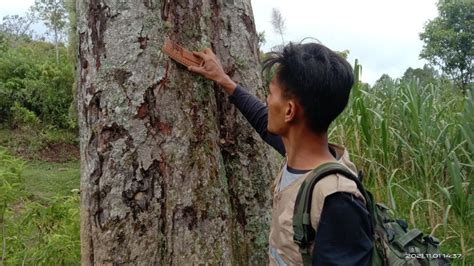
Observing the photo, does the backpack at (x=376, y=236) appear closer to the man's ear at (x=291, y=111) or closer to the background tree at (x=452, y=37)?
the man's ear at (x=291, y=111)

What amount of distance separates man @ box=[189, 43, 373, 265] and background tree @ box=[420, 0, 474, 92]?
55.3ft

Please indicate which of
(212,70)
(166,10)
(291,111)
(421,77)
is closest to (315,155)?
(291,111)

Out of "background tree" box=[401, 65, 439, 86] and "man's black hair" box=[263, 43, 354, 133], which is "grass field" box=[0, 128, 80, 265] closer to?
"man's black hair" box=[263, 43, 354, 133]

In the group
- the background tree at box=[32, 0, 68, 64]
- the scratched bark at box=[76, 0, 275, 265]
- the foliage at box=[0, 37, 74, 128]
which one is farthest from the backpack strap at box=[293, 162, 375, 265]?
the background tree at box=[32, 0, 68, 64]

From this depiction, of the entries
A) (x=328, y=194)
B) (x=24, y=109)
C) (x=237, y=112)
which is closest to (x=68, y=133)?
(x=24, y=109)

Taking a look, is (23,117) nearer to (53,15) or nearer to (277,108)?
(53,15)

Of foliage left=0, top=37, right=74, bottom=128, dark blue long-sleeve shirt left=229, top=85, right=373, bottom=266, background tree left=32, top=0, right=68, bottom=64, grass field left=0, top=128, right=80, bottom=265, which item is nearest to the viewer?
dark blue long-sleeve shirt left=229, top=85, right=373, bottom=266

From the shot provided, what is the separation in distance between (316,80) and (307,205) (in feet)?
0.98

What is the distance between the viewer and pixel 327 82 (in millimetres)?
1305

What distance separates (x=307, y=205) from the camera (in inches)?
49.7

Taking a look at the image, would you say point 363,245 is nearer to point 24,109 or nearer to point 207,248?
point 207,248

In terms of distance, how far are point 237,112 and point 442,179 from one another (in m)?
1.88

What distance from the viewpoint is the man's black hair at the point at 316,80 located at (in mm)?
1308

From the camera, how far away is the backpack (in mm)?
1267
